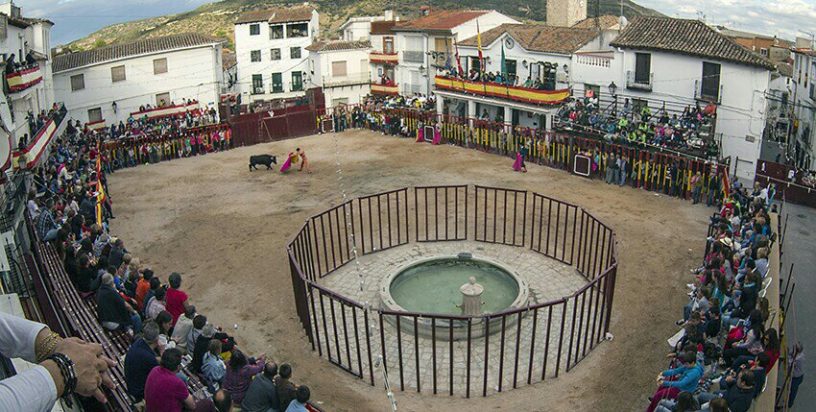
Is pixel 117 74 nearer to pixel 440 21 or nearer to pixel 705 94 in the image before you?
pixel 440 21

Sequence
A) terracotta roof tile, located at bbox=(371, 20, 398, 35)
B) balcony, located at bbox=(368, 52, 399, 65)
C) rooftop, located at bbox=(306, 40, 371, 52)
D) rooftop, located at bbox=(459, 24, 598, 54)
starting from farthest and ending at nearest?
terracotta roof tile, located at bbox=(371, 20, 398, 35), rooftop, located at bbox=(306, 40, 371, 52), balcony, located at bbox=(368, 52, 399, 65), rooftop, located at bbox=(459, 24, 598, 54)

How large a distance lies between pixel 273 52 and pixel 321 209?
1452 inches

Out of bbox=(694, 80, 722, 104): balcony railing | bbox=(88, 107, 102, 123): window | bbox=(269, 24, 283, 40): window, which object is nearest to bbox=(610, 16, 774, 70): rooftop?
bbox=(694, 80, 722, 104): balcony railing

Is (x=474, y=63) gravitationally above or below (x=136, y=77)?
above

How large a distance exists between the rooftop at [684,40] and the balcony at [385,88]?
72.3ft

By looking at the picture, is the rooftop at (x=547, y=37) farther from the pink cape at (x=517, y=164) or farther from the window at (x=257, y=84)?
the window at (x=257, y=84)

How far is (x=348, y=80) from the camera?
57531 millimetres

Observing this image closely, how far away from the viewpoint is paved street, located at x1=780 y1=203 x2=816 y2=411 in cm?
1451

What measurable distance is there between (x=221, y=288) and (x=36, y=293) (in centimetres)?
653

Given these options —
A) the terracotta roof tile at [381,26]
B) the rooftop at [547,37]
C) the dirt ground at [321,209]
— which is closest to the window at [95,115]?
the dirt ground at [321,209]

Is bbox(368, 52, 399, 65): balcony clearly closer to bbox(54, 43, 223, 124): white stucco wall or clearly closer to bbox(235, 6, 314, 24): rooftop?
bbox(235, 6, 314, 24): rooftop

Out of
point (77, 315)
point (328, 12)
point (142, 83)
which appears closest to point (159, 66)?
point (142, 83)

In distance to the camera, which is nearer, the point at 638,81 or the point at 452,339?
the point at 452,339

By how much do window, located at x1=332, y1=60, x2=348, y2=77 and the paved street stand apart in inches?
1503
